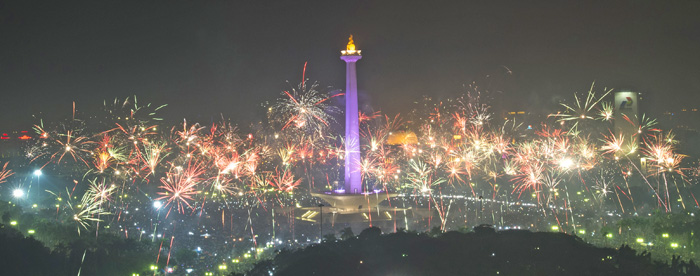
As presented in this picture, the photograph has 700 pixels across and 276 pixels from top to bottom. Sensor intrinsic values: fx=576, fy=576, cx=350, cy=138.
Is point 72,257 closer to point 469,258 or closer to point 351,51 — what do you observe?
point 469,258

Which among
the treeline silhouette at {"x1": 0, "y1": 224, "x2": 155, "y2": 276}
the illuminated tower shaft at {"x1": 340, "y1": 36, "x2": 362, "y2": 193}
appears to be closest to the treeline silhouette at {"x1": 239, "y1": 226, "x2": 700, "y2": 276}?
the treeline silhouette at {"x1": 0, "y1": 224, "x2": 155, "y2": 276}

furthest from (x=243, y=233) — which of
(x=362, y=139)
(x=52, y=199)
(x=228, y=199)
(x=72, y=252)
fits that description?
(x=362, y=139)

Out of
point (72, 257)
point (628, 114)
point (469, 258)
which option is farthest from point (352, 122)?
point (628, 114)

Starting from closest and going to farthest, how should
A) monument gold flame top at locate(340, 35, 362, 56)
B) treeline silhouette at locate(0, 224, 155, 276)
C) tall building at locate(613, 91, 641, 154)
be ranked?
treeline silhouette at locate(0, 224, 155, 276) → monument gold flame top at locate(340, 35, 362, 56) → tall building at locate(613, 91, 641, 154)

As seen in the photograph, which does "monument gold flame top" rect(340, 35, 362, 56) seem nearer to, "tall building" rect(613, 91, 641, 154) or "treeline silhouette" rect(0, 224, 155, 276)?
"treeline silhouette" rect(0, 224, 155, 276)

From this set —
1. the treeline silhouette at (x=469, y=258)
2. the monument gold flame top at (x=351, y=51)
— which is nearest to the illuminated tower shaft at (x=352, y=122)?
the monument gold flame top at (x=351, y=51)

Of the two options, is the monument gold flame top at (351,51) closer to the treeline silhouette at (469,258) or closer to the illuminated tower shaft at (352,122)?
the illuminated tower shaft at (352,122)
